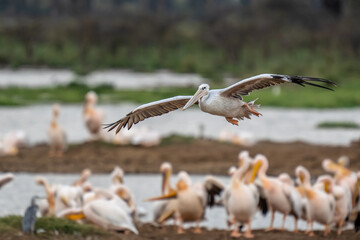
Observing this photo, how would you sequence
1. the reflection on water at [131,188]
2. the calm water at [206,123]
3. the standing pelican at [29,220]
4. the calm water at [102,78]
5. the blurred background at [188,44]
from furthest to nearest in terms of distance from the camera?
1. the blurred background at [188,44]
2. the calm water at [102,78]
3. the calm water at [206,123]
4. the reflection on water at [131,188]
5. the standing pelican at [29,220]

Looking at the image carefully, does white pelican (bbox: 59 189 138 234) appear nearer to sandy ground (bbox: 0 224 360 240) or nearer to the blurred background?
sandy ground (bbox: 0 224 360 240)

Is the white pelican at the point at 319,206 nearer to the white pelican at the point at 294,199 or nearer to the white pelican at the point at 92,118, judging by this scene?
the white pelican at the point at 294,199

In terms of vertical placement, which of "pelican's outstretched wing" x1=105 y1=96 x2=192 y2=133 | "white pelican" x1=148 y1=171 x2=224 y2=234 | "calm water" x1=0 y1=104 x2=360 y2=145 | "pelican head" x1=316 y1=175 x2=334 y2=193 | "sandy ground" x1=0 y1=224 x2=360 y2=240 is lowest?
"sandy ground" x1=0 y1=224 x2=360 y2=240

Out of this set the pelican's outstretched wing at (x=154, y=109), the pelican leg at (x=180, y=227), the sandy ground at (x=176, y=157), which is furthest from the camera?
the sandy ground at (x=176, y=157)

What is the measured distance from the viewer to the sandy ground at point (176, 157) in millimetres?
12688

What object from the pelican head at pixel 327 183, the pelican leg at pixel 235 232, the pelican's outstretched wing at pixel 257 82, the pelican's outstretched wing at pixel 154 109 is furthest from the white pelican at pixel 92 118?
the pelican's outstretched wing at pixel 257 82

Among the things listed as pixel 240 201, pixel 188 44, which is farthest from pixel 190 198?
pixel 188 44

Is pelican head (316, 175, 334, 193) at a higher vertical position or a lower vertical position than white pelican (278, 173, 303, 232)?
higher

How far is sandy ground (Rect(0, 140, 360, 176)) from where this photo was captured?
1269cm

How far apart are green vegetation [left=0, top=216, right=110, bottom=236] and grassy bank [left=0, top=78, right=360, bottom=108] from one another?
15.4 m

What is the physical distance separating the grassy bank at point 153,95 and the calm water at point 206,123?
441mm

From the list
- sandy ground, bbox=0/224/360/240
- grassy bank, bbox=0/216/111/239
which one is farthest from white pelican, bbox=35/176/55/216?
grassy bank, bbox=0/216/111/239

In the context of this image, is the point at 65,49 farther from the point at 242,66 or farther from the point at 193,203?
the point at 193,203

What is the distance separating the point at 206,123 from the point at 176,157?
22.4 ft
